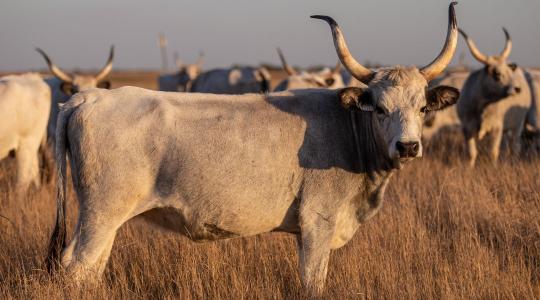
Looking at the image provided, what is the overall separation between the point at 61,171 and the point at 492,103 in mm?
8778

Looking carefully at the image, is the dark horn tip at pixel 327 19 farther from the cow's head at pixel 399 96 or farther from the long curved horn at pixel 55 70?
the long curved horn at pixel 55 70

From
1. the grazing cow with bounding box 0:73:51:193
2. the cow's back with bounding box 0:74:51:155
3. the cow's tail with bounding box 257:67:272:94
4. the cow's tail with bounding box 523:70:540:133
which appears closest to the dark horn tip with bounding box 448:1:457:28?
the grazing cow with bounding box 0:73:51:193

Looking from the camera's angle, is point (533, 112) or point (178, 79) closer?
point (533, 112)

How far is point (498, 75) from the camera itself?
38.5ft

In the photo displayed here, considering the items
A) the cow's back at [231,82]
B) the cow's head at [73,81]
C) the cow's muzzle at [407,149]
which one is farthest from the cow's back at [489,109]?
the cow's muzzle at [407,149]

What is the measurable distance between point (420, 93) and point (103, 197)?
226cm

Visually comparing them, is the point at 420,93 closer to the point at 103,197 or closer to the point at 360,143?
the point at 360,143

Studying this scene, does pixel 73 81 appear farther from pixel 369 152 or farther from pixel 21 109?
pixel 369 152

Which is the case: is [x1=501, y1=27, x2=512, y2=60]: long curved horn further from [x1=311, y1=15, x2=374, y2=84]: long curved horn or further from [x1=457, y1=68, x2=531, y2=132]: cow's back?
[x1=311, y1=15, x2=374, y2=84]: long curved horn

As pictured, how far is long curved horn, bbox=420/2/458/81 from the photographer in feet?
17.0

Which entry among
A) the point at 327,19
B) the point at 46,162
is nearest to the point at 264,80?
the point at 46,162

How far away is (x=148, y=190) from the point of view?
469 centimetres

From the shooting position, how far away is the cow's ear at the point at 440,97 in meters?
5.11

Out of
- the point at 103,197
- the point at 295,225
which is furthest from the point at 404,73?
the point at 103,197
